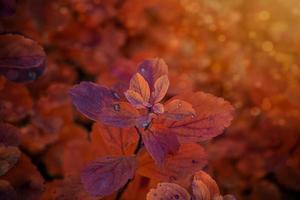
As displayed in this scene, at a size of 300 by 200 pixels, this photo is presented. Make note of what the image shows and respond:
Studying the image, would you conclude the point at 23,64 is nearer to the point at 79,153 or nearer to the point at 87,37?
the point at 79,153

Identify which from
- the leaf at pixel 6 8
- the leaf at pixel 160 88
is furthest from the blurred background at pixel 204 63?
the leaf at pixel 160 88

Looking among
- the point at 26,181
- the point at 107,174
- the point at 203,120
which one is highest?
the point at 203,120

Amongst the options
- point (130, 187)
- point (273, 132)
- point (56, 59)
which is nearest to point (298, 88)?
point (273, 132)

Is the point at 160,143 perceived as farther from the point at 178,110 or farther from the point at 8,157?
the point at 8,157

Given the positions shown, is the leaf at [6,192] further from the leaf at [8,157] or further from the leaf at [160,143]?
the leaf at [160,143]

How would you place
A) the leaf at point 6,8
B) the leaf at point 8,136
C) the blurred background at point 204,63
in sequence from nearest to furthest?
1. the leaf at point 8,136
2. the leaf at point 6,8
3. the blurred background at point 204,63

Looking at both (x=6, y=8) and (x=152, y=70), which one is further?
(x=6, y=8)

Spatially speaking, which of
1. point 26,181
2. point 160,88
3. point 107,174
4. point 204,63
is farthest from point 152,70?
point 204,63
